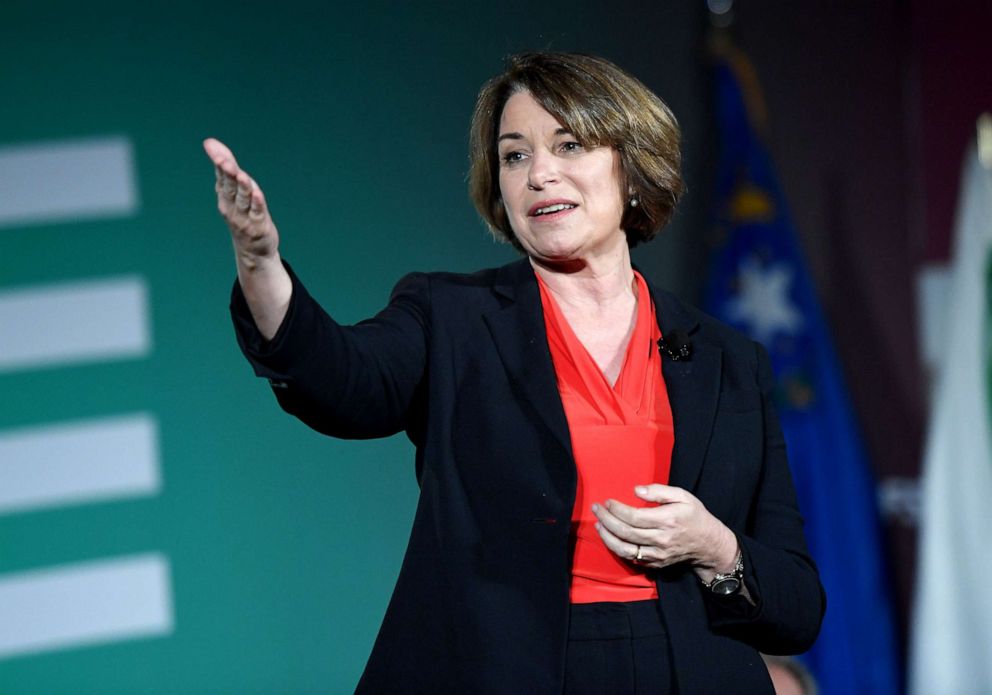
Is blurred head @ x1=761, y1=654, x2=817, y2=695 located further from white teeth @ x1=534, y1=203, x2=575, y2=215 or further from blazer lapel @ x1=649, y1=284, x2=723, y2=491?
white teeth @ x1=534, y1=203, x2=575, y2=215

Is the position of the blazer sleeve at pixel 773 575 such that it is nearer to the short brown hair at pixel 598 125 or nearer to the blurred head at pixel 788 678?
the short brown hair at pixel 598 125

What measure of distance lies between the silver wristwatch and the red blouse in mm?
71

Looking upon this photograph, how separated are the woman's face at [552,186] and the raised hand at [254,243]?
442 mm

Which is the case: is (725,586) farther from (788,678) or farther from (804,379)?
(804,379)

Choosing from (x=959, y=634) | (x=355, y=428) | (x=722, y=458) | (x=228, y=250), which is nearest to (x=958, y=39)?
(x=959, y=634)

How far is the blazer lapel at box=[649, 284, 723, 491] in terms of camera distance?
1369mm

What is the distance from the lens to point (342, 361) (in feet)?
3.82

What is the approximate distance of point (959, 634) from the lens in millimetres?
3789

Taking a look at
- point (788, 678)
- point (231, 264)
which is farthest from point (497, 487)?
point (231, 264)

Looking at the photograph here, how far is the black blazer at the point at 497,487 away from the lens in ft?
4.03

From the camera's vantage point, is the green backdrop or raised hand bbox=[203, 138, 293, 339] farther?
the green backdrop

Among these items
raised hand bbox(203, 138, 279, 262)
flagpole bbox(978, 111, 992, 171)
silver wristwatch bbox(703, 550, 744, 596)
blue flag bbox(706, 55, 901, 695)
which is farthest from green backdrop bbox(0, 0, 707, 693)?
raised hand bbox(203, 138, 279, 262)

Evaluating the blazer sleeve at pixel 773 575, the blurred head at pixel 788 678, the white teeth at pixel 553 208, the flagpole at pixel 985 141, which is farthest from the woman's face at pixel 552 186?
the flagpole at pixel 985 141

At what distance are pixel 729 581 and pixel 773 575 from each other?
71mm
